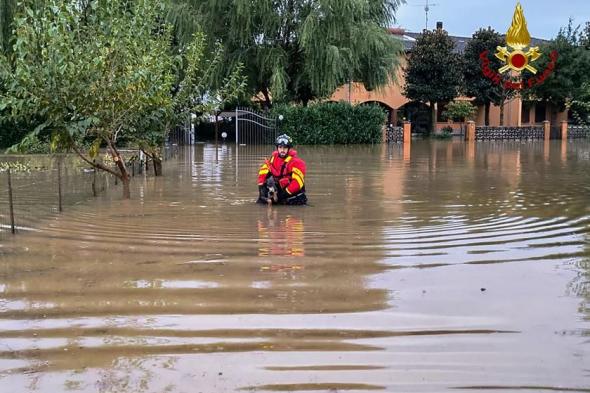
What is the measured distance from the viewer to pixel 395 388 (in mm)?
3525

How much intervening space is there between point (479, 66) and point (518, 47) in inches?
105

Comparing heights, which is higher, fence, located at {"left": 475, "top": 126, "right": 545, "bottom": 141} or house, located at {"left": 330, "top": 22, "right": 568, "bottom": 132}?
house, located at {"left": 330, "top": 22, "right": 568, "bottom": 132}

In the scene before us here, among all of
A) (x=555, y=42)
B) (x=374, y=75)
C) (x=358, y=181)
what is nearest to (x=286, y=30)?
(x=374, y=75)

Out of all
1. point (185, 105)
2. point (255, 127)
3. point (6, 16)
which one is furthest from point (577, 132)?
point (185, 105)

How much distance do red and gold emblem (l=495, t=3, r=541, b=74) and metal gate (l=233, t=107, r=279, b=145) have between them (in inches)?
594

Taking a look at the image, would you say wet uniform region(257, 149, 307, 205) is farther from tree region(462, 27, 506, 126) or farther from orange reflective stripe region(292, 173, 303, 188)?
tree region(462, 27, 506, 126)

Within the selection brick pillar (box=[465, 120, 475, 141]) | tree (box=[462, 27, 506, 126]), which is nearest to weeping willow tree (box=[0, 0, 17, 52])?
brick pillar (box=[465, 120, 475, 141])

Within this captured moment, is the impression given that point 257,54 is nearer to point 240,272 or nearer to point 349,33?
point 349,33

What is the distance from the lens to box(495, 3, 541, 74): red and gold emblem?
126 ft

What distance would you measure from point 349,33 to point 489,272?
23.9 meters

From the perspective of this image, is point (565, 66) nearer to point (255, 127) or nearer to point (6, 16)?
point (255, 127)

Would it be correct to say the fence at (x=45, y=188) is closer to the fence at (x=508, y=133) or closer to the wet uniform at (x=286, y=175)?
the wet uniform at (x=286, y=175)

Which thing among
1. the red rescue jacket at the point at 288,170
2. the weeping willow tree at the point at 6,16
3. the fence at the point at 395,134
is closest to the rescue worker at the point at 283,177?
the red rescue jacket at the point at 288,170

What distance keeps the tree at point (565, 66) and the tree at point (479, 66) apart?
274cm
